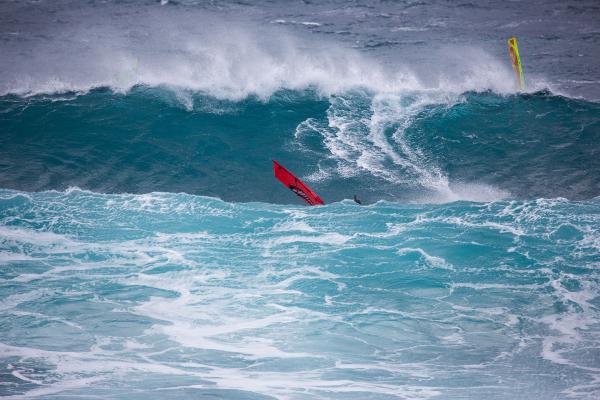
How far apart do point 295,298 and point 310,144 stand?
18.3ft

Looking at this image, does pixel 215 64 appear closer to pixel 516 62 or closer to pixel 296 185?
pixel 296 185

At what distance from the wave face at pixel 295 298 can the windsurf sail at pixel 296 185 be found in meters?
0.46

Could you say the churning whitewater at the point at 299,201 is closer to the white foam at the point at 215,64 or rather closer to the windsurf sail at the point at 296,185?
the white foam at the point at 215,64

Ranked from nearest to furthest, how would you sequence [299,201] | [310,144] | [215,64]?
1. [299,201]
2. [310,144]
3. [215,64]

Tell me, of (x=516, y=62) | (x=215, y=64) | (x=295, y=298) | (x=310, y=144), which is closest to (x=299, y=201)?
(x=310, y=144)

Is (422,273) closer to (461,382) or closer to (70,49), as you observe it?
(461,382)

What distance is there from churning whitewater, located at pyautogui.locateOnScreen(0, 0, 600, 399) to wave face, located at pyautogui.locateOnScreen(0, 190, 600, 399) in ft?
0.11

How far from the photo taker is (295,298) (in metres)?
7.23

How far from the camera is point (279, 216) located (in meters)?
9.70

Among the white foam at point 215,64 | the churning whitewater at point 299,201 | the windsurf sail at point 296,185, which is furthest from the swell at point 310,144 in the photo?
the white foam at point 215,64

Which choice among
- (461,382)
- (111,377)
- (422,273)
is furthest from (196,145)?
(461,382)

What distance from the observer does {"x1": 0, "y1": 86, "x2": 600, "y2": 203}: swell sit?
10.9 metres

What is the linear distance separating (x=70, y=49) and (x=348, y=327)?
37.8 feet

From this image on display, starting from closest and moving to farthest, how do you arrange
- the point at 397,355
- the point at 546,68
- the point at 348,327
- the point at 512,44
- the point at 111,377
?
the point at 111,377, the point at 397,355, the point at 348,327, the point at 512,44, the point at 546,68
